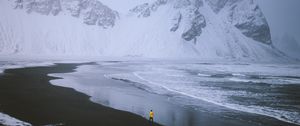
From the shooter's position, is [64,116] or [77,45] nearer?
[64,116]

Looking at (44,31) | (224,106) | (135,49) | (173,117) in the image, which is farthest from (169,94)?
(44,31)

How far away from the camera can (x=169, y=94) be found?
3269 cm

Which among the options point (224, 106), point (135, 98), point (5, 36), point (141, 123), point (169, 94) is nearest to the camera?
point (141, 123)

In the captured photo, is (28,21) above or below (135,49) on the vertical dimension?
above

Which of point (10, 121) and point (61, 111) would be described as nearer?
point (10, 121)

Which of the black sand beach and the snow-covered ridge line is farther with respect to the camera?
the black sand beach

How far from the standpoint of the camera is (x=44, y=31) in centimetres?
19238

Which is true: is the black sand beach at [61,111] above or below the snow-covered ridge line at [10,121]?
below

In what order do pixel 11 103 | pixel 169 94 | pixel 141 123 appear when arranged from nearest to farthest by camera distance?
pixel 141 123 → pixel 11 103 → pixel 169 94

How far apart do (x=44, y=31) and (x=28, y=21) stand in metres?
15.6

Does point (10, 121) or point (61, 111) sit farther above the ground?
point (10, 121)

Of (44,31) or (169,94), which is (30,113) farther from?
(44,31)

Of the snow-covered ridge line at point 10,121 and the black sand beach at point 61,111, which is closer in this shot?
the snow-covered ridge line at point 10,121

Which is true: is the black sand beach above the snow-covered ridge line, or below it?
below
